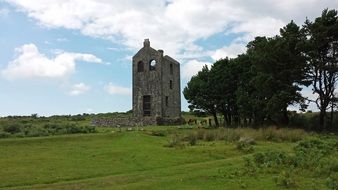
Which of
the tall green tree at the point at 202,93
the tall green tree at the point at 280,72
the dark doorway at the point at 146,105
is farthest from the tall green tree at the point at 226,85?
the dark doorway at the point at 146,105

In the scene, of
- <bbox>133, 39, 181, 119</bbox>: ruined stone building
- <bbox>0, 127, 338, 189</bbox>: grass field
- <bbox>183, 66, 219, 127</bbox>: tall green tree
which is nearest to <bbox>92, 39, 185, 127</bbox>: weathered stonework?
<bbox>133, 39, 181, 119</bbox>: ruined stone building

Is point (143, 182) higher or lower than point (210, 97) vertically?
lower

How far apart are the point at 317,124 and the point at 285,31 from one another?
9460 mm

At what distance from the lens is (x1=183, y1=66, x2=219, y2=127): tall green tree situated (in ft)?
173

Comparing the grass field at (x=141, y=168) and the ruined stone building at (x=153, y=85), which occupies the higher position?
the ruined stone building at (x=153, y=85)

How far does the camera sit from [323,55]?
45.0 meters

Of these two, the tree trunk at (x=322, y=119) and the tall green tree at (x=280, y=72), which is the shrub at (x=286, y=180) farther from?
the tree trunk at (x=322, y=119)

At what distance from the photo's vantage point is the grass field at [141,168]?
1612cm

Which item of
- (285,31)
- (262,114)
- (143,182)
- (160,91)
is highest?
(285,31)

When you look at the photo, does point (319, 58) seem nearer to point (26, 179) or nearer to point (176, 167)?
point (176, 167)

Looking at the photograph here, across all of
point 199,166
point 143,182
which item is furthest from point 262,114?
point 143,182

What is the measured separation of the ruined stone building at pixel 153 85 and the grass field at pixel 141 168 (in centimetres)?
3064

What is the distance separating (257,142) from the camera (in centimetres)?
3100

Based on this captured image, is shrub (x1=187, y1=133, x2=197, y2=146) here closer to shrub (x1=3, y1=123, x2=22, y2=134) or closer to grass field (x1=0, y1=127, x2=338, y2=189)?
grass field (x1=0, y1=127, x2=338, y2=189)
